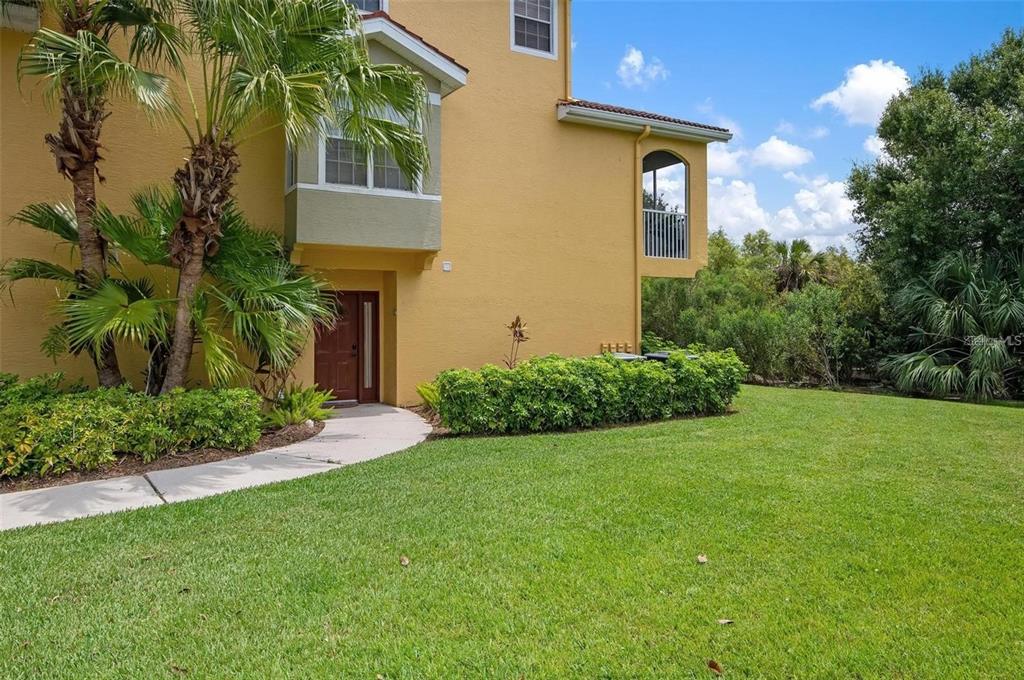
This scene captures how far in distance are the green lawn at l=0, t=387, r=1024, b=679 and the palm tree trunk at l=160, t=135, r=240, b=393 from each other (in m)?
3.33

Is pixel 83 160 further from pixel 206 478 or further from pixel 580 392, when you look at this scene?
pixel 580 392

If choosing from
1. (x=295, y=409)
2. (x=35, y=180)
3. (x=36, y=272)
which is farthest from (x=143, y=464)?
(x=35, y=180)

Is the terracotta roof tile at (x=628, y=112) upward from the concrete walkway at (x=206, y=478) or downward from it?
upward

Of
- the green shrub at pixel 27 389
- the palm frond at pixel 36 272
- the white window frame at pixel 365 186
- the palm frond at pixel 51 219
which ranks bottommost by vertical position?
the green shrub at pixel 27 389

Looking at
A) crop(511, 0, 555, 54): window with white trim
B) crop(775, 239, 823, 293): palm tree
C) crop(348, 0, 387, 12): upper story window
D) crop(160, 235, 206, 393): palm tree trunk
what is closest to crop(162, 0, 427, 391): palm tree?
crop(160, 235, 206, 393): palm tree trunk

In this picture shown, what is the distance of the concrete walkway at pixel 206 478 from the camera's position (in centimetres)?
576

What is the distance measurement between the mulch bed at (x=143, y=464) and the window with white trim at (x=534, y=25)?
955 cm

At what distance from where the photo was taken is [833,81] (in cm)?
1544

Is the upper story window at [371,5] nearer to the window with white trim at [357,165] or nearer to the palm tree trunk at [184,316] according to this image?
the window with white trim at [357,165]

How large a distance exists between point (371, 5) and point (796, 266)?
1094 inches

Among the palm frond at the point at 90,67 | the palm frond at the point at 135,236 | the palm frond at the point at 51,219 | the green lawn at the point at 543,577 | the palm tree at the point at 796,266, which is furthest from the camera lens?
the palm tree at the point at 796,266

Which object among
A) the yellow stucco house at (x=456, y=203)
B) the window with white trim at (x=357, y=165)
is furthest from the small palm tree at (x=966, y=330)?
the window with white trim at (x=357, y=165)

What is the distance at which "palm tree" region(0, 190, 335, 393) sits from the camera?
25.9 feet

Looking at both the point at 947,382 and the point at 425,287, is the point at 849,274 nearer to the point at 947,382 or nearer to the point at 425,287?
the point at 947,382
